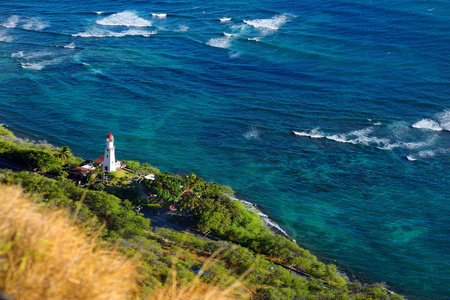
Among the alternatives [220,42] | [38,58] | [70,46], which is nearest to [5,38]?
[38,58]

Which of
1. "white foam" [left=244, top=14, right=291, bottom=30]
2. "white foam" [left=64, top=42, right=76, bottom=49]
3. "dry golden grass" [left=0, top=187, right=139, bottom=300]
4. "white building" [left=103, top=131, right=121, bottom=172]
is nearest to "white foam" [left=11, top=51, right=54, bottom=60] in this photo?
"white foam" [left=64, top=42, right=76, bottom=49]

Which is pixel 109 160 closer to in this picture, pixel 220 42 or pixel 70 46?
pixel 220 42

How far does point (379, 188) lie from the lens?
197ft

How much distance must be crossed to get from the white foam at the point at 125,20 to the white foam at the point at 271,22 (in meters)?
27.1

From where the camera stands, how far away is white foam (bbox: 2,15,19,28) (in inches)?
4549

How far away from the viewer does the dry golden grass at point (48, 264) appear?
500 inches

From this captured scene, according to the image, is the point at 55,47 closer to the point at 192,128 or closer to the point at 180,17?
the point at 180,17

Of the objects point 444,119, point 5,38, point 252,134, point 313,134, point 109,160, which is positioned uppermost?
point 5,38

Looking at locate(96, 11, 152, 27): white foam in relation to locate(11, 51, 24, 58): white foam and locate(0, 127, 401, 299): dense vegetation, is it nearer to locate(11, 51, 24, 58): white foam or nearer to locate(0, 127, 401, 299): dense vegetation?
locate(11, 51, 24, 58): white foam

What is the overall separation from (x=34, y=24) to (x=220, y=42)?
168 feet

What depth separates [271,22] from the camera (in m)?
111

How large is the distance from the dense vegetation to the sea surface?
20.0 ft

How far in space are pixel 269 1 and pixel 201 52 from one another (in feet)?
120

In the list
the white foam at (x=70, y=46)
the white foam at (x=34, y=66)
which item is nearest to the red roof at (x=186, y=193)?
the white foam at (x=34, y=66)
